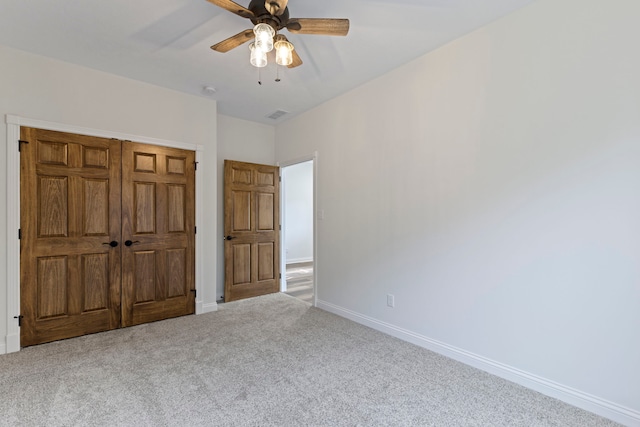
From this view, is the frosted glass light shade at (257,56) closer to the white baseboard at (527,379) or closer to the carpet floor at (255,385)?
the carpet floor at (255,385)

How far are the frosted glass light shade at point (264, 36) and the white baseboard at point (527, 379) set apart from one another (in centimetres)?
279

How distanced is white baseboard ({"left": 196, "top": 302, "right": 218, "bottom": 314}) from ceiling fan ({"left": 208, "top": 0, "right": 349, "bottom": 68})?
3.09 meters

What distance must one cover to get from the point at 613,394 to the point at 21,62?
537 centimetres

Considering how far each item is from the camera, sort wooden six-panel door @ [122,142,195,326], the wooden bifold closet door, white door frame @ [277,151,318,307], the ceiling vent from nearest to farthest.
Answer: the wooden bifold closet door
wooden six-panel door @ [122,142,195,326]
white door frame @ [277,151,318,307]
the ceiling vent

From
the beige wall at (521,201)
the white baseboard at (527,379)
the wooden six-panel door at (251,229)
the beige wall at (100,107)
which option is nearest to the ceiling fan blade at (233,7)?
the beige wall at (521,201)

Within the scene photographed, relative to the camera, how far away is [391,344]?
9.68 feet

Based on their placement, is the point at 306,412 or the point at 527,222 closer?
the point at 306,412

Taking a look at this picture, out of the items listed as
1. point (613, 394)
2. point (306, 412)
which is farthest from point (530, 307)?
point (306, 412)

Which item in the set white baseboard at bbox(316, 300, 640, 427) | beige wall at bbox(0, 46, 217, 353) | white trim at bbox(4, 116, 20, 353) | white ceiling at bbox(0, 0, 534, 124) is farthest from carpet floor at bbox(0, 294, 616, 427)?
white ceiling at bbox(0, 0, 534, 124)

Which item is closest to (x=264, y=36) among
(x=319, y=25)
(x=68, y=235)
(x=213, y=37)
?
(x=319, y=25)

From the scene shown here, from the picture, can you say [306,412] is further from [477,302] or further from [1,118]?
[1,118]

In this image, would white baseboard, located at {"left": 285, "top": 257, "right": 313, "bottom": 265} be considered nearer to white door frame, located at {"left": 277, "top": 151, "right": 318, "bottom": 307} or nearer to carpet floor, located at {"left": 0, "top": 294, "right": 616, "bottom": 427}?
white door frame, located at {"left": 277, "top": 151, "right": 318, "bottom": 307}

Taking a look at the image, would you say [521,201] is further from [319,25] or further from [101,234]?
[101,234]

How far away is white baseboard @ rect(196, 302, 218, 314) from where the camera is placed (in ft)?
12.6
